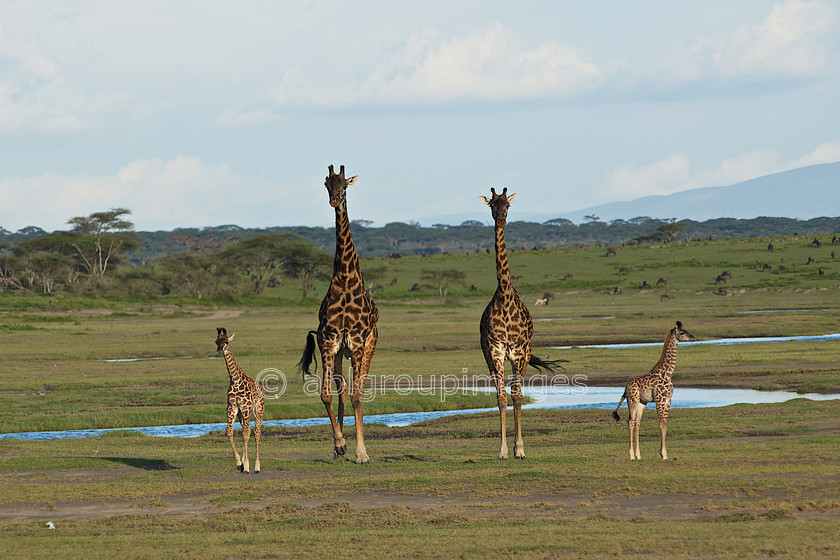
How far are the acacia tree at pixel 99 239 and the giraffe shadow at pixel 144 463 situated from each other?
7800 cm

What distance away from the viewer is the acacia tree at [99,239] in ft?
306

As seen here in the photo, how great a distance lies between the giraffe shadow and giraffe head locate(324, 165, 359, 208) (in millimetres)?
5206

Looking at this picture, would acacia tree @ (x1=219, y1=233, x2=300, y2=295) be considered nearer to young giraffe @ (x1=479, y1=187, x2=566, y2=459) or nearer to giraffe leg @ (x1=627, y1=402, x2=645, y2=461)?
young giraffe @ (x1=479, y1=187, x2=566, y2=459)

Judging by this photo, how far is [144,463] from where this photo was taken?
17.4 metres

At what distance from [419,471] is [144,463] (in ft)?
16.9

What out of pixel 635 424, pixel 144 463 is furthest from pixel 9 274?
pixel 635 424

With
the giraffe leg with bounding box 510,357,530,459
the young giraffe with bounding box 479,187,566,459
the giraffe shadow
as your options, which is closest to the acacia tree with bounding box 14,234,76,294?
the giraffe shadow

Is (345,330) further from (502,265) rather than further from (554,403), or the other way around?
(554,403)

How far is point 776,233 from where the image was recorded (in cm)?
18088

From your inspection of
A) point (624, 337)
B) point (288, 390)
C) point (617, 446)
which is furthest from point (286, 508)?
point (624, 337)

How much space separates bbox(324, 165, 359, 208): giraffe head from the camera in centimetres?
1639

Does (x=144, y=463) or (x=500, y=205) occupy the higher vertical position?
(x=500, y=205)

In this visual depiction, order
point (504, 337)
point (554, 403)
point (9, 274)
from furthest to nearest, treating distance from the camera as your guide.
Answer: point (9, 274) → point (554, 403) → point (504, 337)

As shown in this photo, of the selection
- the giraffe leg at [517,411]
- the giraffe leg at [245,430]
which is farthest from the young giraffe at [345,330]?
the giraffe leg at [517,411]
